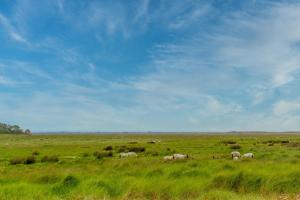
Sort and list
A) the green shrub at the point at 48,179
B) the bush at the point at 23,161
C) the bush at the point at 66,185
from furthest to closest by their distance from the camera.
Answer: the bush at the point at 23,161 < the green shrub at the point at 48,179 < the bush at the point at 66,185

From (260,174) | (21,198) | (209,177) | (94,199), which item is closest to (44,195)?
(21,198)

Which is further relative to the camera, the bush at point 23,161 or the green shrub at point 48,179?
the bush at point 23,161

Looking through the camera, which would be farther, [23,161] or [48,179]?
[23,161]

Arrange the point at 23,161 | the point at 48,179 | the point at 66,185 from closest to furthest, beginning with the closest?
the point at 66,185 → the point at 48,179 → the point at 23,161

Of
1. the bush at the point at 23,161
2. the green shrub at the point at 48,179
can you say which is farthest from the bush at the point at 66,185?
the bush at the point at 23,161

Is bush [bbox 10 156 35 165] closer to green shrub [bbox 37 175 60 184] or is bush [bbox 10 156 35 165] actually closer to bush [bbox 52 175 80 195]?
green shrub [bbox 37 175 60 184]

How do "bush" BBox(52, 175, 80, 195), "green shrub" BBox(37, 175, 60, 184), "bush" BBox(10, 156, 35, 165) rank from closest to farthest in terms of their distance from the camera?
"bush" BBox(52, 175, 80, 195) → "green shrub" BBox(37, 175, 60, 184) → "bush" BBox(10, 156, 35, 165)

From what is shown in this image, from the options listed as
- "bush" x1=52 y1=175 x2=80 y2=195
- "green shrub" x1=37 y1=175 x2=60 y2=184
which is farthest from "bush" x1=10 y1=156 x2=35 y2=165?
"bush" x1=52 y1=175 x2=80 y2=195

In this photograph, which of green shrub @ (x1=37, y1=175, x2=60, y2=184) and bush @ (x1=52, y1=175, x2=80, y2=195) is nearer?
bush @ (x1=52, y1=175, x2=80, y2=195)

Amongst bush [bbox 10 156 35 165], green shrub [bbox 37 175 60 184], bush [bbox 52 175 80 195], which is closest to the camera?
bush [bbox 52 175 80 195]

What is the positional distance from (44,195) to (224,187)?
24.3ft

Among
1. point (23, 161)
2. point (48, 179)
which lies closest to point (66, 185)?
point (48, 179)

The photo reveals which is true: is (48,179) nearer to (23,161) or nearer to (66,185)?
(66,185)

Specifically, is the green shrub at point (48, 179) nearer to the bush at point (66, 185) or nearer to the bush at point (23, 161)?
the bush at point (66, 185)
